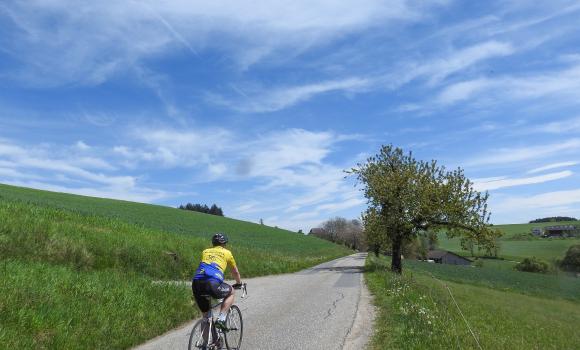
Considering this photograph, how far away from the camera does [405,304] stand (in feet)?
44.2

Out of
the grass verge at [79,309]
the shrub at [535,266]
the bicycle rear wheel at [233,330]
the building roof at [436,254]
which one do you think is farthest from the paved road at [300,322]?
the building roof at [436,254]

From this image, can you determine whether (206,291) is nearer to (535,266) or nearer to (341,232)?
(535,266)

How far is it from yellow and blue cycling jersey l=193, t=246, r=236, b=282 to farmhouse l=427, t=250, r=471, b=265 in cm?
10998

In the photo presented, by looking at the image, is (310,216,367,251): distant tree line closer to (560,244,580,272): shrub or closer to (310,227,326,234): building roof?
(310,227,326,234): building roof

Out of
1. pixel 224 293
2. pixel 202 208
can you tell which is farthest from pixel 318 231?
pixel 224 293

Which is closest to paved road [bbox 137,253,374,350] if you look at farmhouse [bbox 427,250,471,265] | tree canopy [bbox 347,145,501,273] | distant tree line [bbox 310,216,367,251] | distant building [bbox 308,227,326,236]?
tree canopy [bbox 347,145,501,273]

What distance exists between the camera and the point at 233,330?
27.7 ft

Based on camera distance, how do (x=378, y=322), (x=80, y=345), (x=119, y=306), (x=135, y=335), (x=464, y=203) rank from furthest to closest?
→ (x=464, y=203), (x=378, y=322), (x=119, y=306), (x=135, y=335), (x=80, y=345)

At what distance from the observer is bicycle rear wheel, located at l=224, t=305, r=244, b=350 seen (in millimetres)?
8258

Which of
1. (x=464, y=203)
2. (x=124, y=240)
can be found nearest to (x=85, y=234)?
(x=124, y=240)

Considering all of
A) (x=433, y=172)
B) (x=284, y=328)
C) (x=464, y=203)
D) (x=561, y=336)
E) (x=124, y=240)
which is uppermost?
(x=433, y=172)

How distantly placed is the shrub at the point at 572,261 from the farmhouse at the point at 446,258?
102ft

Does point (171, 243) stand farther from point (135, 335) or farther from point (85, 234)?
point (135, 335)

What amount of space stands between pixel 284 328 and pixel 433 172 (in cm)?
2739
